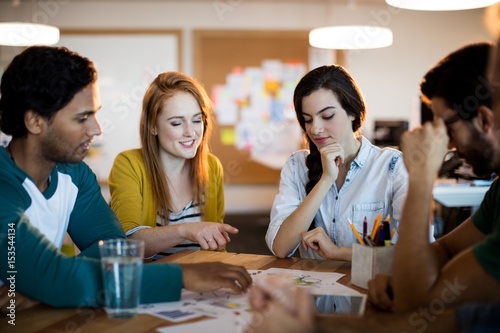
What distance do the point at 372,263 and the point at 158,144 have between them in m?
1.23

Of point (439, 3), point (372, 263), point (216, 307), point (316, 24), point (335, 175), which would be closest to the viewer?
point (216, 307)

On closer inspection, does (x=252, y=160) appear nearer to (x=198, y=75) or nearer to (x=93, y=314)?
(x=198, y=75)

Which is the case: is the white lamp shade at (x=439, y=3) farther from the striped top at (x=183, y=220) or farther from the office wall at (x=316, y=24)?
the office wall at (x=316, y=24)

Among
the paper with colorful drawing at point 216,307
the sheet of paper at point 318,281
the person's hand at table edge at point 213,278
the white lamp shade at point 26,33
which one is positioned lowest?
the sheet of paper at point 318,281

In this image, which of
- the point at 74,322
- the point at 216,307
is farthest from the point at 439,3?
the point at 74,322

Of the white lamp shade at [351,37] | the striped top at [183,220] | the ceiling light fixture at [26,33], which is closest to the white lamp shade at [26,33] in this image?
the ceiling light fixture at [26,33]

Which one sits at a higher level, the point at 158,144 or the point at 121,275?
the point at 158,144

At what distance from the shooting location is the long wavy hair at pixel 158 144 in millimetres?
2387

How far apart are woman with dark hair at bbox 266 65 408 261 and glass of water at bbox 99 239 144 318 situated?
2.64ft

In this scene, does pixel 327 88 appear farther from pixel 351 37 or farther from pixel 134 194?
pixel 351 37

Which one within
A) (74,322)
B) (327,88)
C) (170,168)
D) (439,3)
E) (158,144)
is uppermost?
(439,3)

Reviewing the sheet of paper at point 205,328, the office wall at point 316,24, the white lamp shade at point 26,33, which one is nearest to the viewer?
the sheet of paper at point 205,328

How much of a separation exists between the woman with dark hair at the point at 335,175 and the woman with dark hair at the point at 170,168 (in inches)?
14.8

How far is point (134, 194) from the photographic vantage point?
7.63ft
